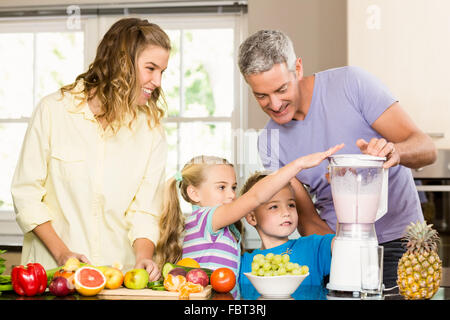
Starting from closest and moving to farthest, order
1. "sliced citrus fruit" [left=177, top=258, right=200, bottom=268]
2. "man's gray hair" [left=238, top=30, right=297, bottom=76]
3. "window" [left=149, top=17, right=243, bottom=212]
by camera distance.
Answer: "sliced citrus fruit" [left=177, top=258, right=200, bottom=268] → "man's gray hair" [left=238, top=30, right=297, bottom=76] → "window" [left=149, top=17, right=243, bottom=212]

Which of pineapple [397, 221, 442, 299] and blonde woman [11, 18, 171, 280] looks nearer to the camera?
pineapple [397, 221, 442, 299]

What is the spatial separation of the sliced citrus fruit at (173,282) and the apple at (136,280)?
5 cm

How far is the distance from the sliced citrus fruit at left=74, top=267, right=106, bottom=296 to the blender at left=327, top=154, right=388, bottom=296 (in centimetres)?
45

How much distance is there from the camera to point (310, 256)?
4.45 feet

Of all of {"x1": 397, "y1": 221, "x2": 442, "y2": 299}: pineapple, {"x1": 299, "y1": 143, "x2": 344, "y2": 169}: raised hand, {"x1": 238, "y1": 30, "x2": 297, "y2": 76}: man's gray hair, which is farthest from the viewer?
{"x1": 238, "y1": 30, "x2": 297, "y2": 76}: man's gray hair

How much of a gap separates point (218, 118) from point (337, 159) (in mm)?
646

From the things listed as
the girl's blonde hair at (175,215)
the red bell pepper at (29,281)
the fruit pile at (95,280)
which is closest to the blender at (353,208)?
the fruit pile at (95,280)

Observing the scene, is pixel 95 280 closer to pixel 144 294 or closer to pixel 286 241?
pixel 144 294

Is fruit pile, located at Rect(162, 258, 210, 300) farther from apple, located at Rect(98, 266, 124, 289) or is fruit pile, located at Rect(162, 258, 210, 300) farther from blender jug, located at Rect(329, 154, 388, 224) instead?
blender jug, located at Rect(329, 154, 388, 224)

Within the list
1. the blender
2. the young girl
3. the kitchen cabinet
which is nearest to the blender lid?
the blender

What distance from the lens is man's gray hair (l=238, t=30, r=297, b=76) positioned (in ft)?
4.50

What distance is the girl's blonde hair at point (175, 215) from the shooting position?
1.45 metres

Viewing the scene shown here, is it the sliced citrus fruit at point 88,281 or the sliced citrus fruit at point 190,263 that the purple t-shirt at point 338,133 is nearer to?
the sliced citrus fruit at point 190,263
